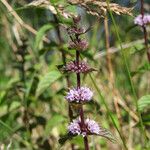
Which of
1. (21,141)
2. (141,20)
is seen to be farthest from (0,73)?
(141,20)

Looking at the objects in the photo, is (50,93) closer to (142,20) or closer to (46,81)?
(46,81)

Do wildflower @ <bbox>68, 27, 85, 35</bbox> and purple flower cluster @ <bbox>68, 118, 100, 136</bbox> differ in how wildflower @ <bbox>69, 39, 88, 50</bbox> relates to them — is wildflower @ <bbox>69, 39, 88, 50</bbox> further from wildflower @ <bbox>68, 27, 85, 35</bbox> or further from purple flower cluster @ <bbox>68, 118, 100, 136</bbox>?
purple flower cluster @ <bbox>68, 118, 100, 136</bbox>

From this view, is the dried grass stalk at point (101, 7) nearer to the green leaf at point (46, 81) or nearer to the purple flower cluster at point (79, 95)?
the purple flower cluster at point (79, 95)

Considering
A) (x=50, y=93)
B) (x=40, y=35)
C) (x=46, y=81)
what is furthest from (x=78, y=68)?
(x=50, y=93)

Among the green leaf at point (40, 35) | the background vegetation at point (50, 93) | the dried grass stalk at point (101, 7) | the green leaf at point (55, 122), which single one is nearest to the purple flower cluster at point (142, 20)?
the background vegetation at point (50, 93)

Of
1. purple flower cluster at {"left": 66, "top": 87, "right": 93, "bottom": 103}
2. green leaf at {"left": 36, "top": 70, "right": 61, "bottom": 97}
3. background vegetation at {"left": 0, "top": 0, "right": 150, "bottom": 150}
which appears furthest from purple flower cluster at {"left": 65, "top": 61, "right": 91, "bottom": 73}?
green leaf at {"left": 36, "top": 70, "right": 61, "bottom": 97}
